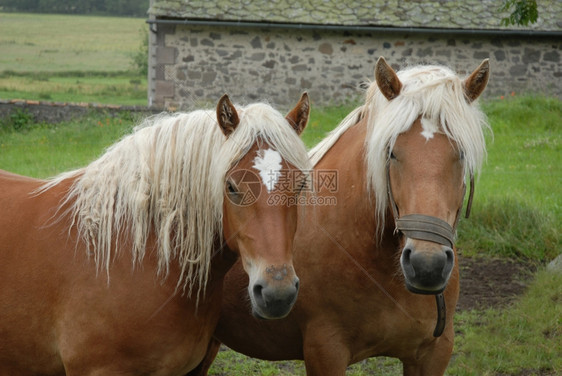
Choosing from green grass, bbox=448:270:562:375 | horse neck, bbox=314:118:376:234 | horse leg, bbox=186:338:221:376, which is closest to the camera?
horse neck, bbox=314:118:376:234

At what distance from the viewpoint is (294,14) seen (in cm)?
1445

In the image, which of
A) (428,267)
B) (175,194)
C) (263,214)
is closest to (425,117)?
(428,267)

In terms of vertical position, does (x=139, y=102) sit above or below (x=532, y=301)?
above

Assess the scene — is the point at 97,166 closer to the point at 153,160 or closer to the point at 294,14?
the point at 153,160

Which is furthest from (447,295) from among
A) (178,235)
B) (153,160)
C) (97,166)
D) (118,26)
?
(118,26)

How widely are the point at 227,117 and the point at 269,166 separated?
293 millimetres

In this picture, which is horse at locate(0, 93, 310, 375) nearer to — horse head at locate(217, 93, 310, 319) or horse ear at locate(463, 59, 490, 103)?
horse head at locate(217, 93, 310, 319)

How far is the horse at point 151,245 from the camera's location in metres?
2.87

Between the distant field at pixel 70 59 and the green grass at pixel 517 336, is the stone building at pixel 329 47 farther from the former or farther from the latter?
the green grass at pixel 517 336

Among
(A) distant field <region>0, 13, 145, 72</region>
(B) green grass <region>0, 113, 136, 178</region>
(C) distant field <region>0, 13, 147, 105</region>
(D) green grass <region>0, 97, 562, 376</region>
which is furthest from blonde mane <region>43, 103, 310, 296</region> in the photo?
(A) distant field <region>0, 13, 145, 72</region>

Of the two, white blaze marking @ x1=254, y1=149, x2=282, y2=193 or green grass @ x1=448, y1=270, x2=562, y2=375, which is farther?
green grass @ x1=448, y1=270, x2=562, y2=375

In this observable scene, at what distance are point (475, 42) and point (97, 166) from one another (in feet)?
42.9

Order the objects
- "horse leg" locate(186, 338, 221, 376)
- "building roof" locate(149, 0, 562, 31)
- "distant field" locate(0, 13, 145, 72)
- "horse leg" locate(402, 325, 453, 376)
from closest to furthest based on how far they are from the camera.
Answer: "horse leg" locate(402, 325, 453, 376)
"horse leg" locate(186, 338, 221, 376)
"building roof" locate(149, 0, 562, 31)
"distant field" locate(0, 13, 145, 72)

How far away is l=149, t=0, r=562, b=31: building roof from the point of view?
1421cm
